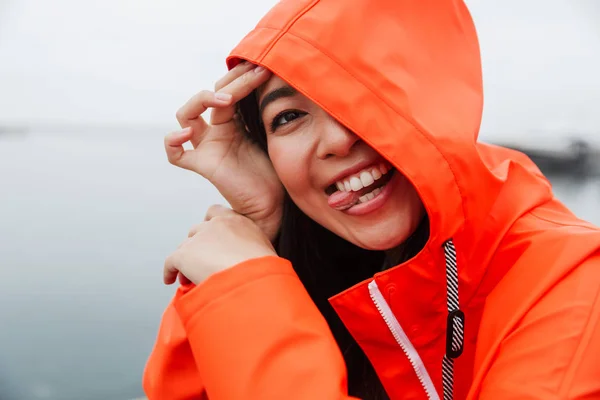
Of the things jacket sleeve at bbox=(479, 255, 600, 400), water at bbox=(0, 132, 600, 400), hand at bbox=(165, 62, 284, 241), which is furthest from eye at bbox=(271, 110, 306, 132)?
water at bbox=(0, 132, 600, 400)

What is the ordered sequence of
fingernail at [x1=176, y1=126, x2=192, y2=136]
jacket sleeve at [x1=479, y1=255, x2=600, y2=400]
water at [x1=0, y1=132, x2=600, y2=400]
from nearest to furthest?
jacket sleeve at [x1=479, y1=255, x2=600, y2=400], fingernail at [x1=176, y1=126, x2=192, y2=136], water at [x1=0, y1=132, x2=600, y2=400]

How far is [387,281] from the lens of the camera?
0.68 metres

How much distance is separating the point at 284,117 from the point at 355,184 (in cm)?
16

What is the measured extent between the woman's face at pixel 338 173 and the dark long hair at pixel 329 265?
16cm

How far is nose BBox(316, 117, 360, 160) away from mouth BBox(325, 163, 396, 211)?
5cm

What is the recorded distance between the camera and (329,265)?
97 cm

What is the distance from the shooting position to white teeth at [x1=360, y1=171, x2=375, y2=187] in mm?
696

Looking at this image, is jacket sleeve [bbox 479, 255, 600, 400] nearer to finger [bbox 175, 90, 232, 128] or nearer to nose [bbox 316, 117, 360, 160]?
nose [bbox 316, 117, 360, 160]

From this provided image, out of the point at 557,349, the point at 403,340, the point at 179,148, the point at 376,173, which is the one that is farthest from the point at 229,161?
the point at 557,349

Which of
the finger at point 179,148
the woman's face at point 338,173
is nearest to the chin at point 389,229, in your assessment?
the woman's face at point 338,173

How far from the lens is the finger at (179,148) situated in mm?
809

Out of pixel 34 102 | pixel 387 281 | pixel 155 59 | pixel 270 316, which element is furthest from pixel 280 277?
pixel 34 102

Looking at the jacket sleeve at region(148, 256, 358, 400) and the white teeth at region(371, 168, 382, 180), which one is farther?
the white teeth at region(371, 168, 382, 180)

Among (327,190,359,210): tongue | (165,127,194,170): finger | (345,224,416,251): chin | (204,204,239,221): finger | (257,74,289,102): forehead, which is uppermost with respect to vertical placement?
(257,74,289,102): forehead
